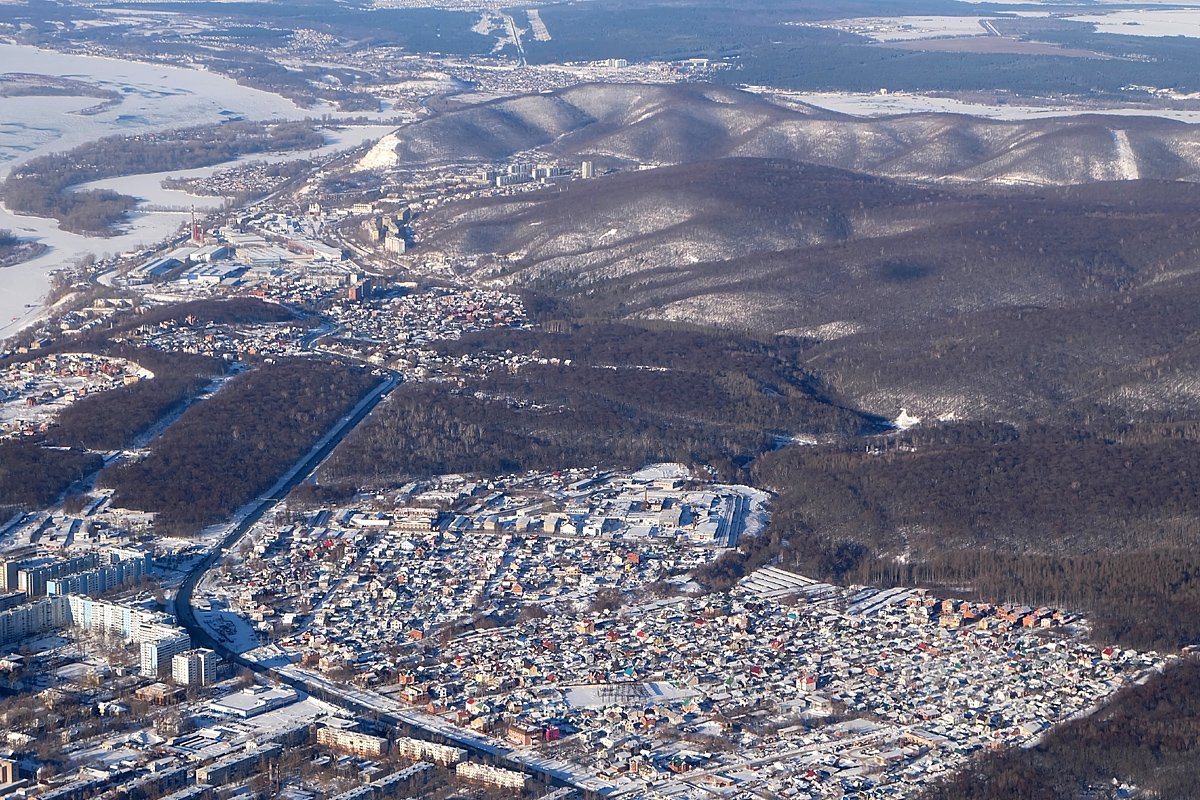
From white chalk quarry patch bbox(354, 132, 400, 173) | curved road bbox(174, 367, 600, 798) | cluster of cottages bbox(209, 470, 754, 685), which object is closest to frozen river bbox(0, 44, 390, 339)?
white chalk quarry patch bbox(354, 132, 400, 173)

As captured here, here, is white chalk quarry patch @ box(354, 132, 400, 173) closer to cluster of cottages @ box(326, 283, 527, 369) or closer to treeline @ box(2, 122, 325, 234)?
treeline @ box(2, 122, 325, 234)

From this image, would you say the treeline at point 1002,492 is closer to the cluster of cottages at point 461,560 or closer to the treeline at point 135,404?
the cluster of cottages at point 461,560

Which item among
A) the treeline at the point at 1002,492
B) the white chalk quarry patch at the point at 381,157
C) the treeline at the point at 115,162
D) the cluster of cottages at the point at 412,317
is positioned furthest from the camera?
the white chalk quarry patch at the point at 381,157

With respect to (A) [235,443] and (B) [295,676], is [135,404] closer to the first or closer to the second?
(A) [235,443]

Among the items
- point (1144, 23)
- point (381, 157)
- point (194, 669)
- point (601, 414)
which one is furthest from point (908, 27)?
point (194, 669)

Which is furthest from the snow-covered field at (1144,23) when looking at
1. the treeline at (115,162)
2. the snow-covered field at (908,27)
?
the treeline at (115,162)

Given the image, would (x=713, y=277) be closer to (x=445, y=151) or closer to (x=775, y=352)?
(x=775, y=352)
